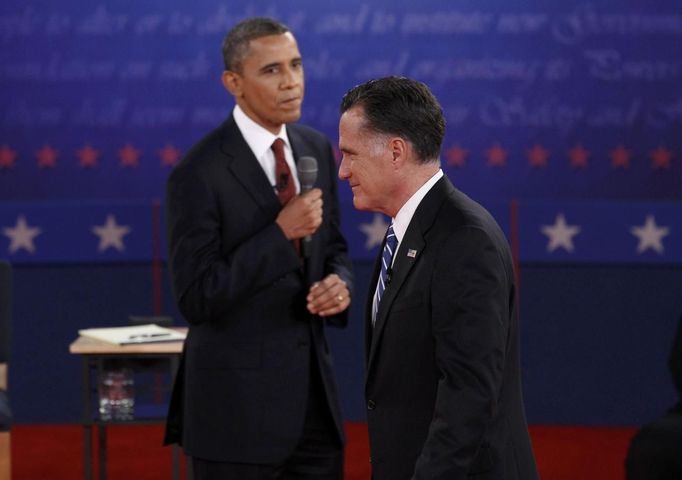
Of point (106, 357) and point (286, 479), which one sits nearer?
point (286, 479)

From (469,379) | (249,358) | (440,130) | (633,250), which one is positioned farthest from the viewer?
(633,250)

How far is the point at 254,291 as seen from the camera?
9.80 feet

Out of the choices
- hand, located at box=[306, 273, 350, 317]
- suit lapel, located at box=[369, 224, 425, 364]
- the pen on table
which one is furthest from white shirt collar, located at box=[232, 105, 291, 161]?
the pen on table

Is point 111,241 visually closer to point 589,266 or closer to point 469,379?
point 589,266

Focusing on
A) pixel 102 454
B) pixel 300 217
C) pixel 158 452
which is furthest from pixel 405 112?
pixel 158 452

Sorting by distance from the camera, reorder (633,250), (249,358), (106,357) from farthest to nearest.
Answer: (633,250) → (106,357) → (249,358)

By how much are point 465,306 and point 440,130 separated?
1.09 ft

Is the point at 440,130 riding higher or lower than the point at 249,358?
higher

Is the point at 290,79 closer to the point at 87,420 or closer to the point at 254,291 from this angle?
the point at 254,291

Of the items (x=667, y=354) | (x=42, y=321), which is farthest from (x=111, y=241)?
(x=667, y=354)

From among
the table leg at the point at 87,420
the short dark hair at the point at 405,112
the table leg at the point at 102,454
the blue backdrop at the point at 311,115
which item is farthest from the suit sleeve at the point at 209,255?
the blue backdrop at the point at 311,115

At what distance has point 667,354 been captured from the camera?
5.63 m

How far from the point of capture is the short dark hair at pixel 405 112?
2.12 meters

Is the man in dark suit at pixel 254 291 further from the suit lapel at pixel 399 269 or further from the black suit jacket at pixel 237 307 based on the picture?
the suit lapel at pixel 399 269
